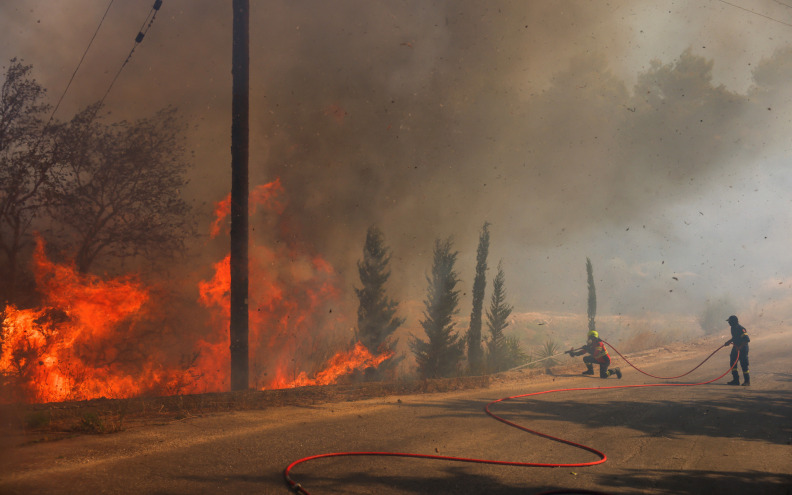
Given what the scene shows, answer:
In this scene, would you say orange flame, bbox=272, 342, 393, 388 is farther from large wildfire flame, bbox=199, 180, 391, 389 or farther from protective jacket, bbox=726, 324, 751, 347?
protective jacket, bbox=726, 324, 751, 347

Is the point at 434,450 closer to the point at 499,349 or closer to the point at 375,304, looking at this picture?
the point at 375,304

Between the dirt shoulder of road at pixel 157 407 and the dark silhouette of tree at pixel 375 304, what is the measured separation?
9560 millimetres

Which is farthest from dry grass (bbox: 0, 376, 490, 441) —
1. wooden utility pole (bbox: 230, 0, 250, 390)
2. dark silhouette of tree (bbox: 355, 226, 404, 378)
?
dark silhouette of tree (bbox: 355, 226, 404, 378)

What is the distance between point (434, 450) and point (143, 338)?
12.0m

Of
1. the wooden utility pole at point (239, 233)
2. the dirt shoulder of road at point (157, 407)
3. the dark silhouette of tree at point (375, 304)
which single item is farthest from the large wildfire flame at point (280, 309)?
the dirt shoulder of road at point (157, 407)

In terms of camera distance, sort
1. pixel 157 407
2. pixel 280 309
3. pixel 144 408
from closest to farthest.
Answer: pixel 144 408, pixel 157 407, pixel 280 309

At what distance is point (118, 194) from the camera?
16250 millimetres

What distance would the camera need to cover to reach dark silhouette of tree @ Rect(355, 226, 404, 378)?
23.0 metres

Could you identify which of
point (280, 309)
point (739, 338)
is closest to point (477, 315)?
point (280, 309)

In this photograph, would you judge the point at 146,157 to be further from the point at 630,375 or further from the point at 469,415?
the point at 630,375

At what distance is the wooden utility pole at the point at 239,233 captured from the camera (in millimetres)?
12461

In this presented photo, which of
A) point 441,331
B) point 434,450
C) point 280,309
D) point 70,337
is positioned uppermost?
point 280,309

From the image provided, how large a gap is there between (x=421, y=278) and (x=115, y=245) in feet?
127

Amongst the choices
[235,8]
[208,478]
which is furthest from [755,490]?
[235,8]
